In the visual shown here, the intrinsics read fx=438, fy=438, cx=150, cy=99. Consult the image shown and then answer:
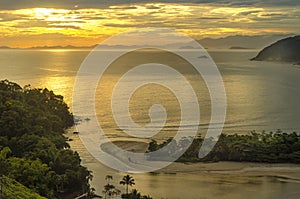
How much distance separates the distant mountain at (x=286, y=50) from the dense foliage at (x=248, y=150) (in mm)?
101963

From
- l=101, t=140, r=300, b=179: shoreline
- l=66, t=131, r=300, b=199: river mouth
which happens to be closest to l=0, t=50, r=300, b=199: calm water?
l=66, t=131, r=300, b=199: river mouth

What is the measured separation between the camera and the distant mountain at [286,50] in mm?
127938

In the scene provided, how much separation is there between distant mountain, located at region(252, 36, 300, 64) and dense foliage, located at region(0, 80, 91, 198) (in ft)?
359

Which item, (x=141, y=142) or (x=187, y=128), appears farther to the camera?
(x=187, y=128)

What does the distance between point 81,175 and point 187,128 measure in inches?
671

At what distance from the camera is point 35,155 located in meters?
20.5

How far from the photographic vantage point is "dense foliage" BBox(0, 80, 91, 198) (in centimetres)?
1742

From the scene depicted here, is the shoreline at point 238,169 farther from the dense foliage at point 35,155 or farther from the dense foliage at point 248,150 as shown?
the dense foliage at point 35,155

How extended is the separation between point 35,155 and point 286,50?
409 ft

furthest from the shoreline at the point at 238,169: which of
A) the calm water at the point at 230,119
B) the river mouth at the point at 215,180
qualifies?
the calm water at the point at 230,119

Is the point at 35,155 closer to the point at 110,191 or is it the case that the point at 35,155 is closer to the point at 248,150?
the point at 110,191

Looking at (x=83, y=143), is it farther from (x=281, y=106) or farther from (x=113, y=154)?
(x=281, y=106)

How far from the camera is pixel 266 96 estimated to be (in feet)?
188

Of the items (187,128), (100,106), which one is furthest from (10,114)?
(100,106)
